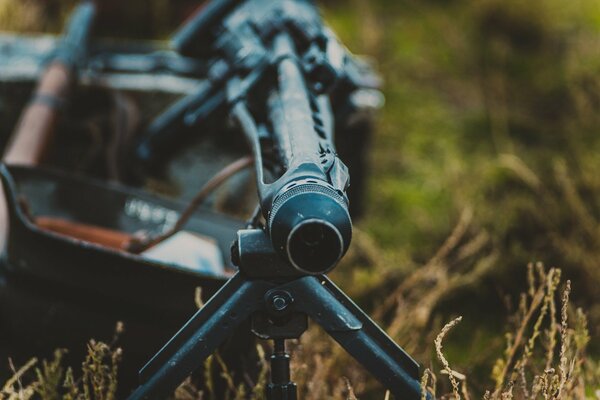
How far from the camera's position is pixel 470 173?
3.88 metres

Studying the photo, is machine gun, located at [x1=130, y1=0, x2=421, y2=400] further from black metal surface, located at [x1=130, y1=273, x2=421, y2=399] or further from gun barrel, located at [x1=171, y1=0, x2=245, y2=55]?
gun barrel, located at [x1=171, y1=0, x2=245, y2=55]

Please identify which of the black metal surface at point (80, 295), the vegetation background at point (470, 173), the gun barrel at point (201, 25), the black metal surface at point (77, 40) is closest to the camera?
the black metal surface at point (80, 295)

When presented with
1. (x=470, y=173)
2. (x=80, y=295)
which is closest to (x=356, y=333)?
(x=80, y=295)

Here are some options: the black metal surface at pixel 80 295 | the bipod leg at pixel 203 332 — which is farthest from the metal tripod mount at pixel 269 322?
the black metal surface at pixel 80 295

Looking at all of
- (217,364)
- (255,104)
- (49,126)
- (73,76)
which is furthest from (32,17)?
(217,364)

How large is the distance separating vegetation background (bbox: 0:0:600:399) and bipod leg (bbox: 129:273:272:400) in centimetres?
50

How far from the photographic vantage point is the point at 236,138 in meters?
3.20

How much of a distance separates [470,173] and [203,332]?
9.05 feet

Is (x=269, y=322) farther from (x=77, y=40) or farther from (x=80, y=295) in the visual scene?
(x=77, y=40)

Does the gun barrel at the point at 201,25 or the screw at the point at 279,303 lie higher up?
the gun barrel at the point at 201,25

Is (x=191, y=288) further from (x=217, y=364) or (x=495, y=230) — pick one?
(x=495, y=230)

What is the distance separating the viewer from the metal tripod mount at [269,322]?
132cm

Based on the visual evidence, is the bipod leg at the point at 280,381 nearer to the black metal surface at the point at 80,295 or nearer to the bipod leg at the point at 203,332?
the bipod leg at the point at 203,332

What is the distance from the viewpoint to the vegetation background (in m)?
2.45
